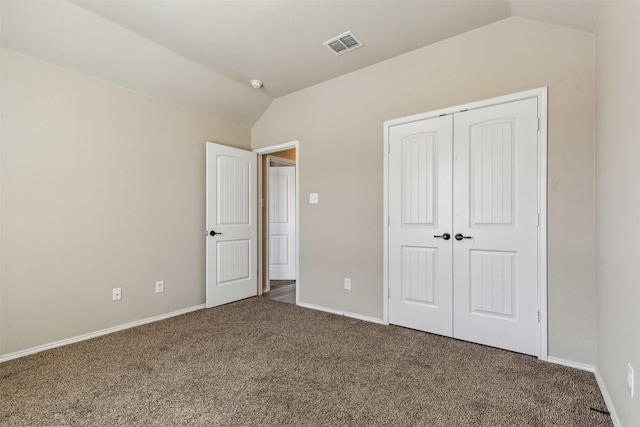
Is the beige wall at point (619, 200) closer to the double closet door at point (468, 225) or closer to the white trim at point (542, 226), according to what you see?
the white trim at point (542, 226)

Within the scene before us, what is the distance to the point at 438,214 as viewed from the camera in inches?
106

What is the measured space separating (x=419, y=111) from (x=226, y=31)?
6.18 feet

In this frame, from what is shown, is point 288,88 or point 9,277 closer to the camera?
point 9,277

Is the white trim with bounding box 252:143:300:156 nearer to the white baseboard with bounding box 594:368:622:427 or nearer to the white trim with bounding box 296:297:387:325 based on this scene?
the white trim with bounding box 296:297:387:325

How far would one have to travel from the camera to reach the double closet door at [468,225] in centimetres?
229

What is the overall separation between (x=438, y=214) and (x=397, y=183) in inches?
19.7

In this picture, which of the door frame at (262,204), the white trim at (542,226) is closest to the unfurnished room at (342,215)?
the white trim at (542,226)

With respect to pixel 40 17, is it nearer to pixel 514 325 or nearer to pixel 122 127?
pixel 122 127

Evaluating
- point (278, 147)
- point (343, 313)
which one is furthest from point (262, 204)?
point (343, 313)

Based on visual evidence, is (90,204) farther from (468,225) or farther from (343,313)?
(468,225)

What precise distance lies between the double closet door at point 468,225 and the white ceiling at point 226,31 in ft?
2.44

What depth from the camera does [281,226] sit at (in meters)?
5.33

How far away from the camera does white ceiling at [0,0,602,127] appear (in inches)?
85.2

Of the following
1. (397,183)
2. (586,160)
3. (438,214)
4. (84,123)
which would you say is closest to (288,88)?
(397,183)
